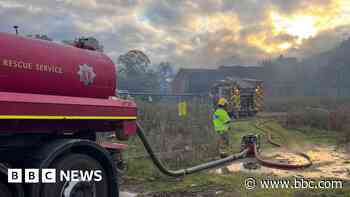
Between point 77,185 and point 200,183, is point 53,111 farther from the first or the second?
point 200,183

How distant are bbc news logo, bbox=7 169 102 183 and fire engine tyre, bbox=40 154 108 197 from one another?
3cm

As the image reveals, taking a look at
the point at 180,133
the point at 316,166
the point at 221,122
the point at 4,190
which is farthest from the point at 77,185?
the point at 180,133

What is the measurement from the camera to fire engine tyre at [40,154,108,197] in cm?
328

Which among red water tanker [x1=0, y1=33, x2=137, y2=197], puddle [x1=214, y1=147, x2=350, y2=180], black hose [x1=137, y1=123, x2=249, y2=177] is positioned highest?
red water tanker [x1=0, y1=33, x2=137, y2=197]

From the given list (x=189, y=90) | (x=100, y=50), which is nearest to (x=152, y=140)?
(x=100, y=50)

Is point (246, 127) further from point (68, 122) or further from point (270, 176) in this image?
point (68, 122)

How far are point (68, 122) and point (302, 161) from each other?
6804mm

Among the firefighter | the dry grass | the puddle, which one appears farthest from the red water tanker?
the firefighter

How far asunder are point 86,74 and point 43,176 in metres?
1.31

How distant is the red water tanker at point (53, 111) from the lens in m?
3.05

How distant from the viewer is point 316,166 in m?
7.81

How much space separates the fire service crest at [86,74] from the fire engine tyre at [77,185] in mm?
891

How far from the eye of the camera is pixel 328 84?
47281 mm

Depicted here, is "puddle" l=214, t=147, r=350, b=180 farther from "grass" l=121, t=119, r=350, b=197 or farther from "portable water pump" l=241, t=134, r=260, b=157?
"grass" l=121, t=119, r=350, b=197
